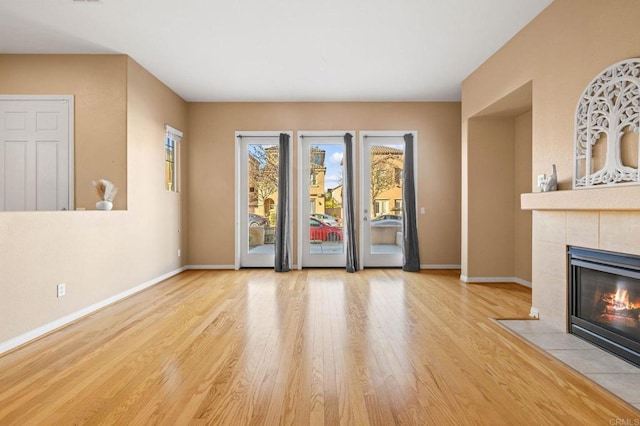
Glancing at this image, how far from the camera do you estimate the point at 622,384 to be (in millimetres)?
2176

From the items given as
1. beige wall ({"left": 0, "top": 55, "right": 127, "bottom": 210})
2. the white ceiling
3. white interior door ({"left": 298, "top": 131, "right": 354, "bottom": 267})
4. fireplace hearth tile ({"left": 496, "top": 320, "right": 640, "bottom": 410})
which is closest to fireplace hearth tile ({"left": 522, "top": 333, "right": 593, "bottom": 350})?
fireplace hearth tile ({"left": 496, "top": 320, "right": 640, "bottom": 410})

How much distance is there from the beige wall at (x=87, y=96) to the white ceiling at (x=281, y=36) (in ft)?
0.49

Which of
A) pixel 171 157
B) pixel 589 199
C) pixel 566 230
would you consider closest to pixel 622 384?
pixel 589 199

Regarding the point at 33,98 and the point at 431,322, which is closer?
the point at 431,322

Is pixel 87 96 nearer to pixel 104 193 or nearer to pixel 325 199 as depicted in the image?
pixel 104 193

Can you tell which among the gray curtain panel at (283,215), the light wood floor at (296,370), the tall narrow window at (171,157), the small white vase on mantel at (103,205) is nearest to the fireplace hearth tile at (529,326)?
the light wood floor at (296,370)

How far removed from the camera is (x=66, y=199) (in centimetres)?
445

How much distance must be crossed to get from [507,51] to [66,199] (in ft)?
18.9

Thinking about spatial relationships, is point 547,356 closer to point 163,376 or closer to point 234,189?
point 163,376

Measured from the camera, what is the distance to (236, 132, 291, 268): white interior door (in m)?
6.50

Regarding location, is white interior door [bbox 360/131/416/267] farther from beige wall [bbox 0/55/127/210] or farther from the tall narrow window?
beige wall [bbox 0/55/127/210]

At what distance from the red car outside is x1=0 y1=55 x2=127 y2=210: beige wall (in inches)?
125

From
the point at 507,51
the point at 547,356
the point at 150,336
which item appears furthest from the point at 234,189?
the point at 547,356

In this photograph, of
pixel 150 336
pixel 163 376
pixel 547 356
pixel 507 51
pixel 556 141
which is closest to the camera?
pixel 163 376
